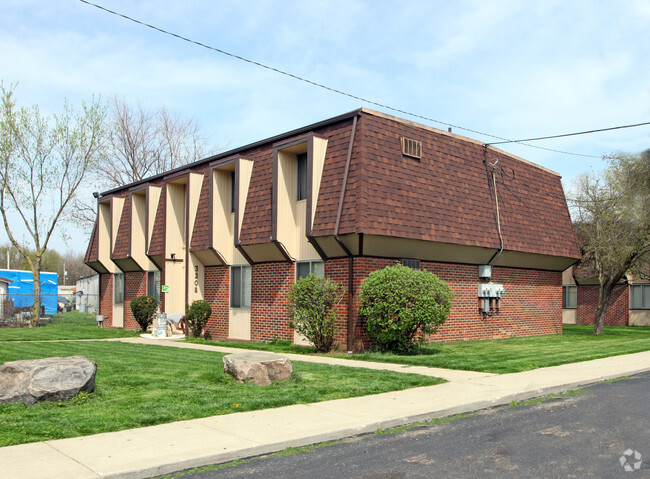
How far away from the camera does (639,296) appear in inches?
1372

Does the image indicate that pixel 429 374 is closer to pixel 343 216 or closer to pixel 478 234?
pixel 343 216

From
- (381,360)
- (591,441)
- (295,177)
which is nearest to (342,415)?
(591,441)

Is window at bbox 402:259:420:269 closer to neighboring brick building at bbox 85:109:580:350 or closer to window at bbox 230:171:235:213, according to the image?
neighboring brick building at bbox 85:109:580:350

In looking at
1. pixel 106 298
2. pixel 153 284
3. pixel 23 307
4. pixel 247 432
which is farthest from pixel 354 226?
pixel 23 307

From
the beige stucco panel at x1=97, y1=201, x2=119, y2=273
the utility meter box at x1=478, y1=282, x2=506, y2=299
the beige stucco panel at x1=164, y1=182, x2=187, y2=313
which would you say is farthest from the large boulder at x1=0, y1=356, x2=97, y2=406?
the beige stucco panel at x1=97, y1=201, x2=119, y2=273

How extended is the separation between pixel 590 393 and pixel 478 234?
952 cm

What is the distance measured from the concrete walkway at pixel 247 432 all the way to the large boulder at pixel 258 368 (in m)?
1.80

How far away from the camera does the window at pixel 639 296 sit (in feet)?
113

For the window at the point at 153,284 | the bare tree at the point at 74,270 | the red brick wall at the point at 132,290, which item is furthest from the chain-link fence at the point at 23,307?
the bare tree at the point at 74,270

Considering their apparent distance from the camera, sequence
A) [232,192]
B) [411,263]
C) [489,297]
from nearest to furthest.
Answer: [411,263]
[489,297]
[232,192]

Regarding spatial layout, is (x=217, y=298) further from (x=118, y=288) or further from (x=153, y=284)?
(x=118, y=288)

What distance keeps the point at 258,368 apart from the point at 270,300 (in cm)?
909

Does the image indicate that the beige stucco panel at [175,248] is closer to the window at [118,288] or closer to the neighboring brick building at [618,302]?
the window at [118,288]

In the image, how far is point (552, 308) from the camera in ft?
79.6
